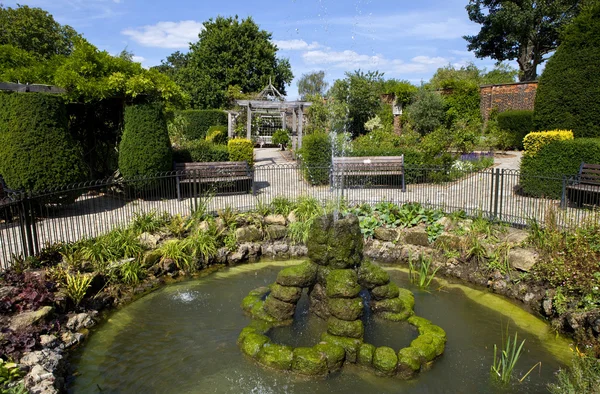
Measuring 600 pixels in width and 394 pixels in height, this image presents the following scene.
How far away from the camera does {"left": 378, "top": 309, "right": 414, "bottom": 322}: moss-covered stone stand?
5.82 m

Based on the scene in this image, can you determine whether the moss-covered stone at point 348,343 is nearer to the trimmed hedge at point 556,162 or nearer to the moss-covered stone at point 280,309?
the moss-covered stone at point 280,309

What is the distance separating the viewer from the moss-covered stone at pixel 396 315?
582 centimetres

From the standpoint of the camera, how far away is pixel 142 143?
10.9m

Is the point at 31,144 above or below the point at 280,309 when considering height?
above

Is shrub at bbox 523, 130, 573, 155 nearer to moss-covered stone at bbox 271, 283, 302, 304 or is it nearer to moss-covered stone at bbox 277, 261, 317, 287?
moss-covered stone at bbox 277, 261, 317, 287

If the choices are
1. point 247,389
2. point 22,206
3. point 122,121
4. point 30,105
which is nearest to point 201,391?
point 247,389

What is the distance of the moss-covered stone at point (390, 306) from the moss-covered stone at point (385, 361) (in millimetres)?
1003

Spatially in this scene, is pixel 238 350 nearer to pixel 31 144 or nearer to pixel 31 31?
pixel 31 144

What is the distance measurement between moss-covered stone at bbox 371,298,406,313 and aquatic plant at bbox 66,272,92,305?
3.95 m

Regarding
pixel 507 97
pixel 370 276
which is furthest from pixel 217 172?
pixel 507 97

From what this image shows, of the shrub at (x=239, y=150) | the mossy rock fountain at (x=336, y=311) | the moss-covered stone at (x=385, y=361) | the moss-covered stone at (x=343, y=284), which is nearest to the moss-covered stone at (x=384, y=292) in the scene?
the mossy rock fountain at (x=336, y=311)

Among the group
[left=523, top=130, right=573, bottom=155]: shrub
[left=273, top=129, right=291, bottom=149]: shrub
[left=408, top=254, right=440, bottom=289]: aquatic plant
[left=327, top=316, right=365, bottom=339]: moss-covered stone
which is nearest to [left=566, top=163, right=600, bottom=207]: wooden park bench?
[left=523, top=130, right=573, bottom=155]: shrub

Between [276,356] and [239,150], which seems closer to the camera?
[276,356]

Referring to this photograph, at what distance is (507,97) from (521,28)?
7876 millimetres
